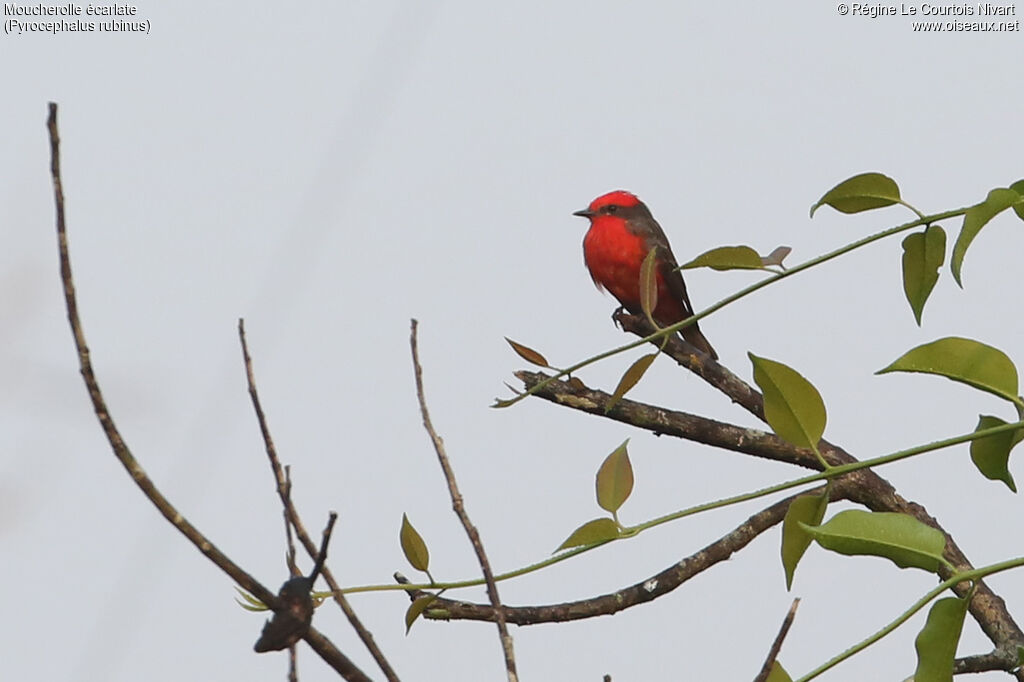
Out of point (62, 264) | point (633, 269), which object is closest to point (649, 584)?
point (62, 264)

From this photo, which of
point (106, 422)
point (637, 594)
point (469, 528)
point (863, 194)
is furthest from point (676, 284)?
point (106, 422)

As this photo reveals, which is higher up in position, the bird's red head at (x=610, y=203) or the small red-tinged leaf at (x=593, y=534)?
the bird's red head at (x=610, y=203)

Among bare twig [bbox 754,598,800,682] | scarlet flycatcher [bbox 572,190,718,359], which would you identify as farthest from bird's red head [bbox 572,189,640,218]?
bare twig [bbox 754,598,800,682]

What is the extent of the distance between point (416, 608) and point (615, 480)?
0.22 m

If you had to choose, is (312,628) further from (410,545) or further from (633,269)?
(633,269)

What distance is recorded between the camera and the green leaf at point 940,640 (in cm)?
97

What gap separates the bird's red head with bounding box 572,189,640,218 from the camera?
3.80 m

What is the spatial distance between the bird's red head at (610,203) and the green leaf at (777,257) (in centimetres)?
251

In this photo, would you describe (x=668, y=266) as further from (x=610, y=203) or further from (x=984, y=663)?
(x=984, y=663)

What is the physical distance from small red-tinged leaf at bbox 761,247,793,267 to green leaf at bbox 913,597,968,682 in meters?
0.41

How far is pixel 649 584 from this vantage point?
153 centimetres

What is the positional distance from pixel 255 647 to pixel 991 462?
0.70 meters

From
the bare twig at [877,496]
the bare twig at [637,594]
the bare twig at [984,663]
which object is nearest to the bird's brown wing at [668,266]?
the bare twig at [877,496]

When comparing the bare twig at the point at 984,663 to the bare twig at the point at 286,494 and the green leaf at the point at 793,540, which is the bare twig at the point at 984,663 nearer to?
the green leaf at the point at 793,540
